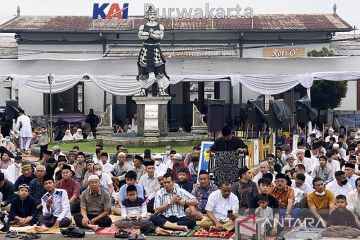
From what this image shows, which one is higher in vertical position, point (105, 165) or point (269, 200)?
point (105, 165)

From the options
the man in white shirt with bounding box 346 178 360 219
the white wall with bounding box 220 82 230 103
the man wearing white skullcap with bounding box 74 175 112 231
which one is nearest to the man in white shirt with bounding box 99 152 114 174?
the man wearing white skullcap with bounding box 74 175 112 231

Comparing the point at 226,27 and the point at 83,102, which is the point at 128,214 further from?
the point at 226,27

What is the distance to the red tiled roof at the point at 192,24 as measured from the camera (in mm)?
44656

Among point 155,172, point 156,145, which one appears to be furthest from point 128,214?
point 156,145

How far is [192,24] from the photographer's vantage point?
4634 centimetres

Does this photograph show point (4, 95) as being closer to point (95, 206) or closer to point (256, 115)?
point (256, 115)

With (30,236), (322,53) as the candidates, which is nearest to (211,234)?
(30,236)

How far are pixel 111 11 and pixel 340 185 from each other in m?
33.4

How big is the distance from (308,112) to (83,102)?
50.9 feet

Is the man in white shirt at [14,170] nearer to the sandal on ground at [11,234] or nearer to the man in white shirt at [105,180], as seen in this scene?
the man in white shirt at [105,180]

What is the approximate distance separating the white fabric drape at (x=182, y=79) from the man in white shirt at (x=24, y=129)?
6.44 m

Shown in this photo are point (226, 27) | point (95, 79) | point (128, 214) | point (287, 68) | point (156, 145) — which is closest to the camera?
point (128, 214)

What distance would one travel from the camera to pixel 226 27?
45.2 m

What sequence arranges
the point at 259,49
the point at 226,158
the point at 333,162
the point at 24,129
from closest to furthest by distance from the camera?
the point at 226,158 → the point at 333,162 → the point at 24,129 → the point at 259,49
